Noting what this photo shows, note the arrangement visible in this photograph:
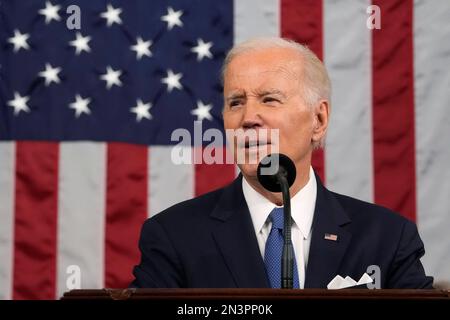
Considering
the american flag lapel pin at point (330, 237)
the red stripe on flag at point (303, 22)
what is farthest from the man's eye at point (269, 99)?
the red stripe on flag at point (303, 22)

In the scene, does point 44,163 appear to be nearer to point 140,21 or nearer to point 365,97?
point 140,21

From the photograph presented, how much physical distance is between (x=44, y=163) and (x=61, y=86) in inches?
14.0

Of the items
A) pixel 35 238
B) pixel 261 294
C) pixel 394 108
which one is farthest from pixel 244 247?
pixel 394 108

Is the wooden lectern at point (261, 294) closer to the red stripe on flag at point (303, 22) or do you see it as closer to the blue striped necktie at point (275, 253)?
the blue striped necktie at point (275, 253)

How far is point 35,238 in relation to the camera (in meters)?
3.48

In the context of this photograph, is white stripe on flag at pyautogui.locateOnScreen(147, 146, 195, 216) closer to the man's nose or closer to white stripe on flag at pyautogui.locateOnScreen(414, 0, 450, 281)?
white stripe on flag at pyautogui.locateOnScreen(414, 0, 450, 281)

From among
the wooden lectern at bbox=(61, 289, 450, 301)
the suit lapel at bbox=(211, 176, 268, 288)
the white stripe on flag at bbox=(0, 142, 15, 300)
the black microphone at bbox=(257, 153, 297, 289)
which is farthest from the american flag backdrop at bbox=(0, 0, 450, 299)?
the wooden lectern at bbox=(61, 289, 450, 301)

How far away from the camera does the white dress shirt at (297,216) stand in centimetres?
219

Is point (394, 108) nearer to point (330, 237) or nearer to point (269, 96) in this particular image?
point (269, 96)

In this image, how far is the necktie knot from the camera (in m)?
2.21
